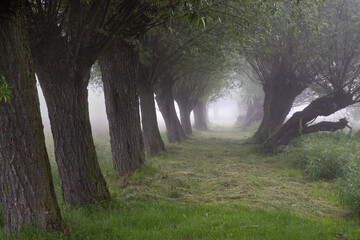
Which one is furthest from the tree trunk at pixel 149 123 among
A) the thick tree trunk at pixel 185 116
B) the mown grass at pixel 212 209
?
the thick tree trunk at pixel 185 116

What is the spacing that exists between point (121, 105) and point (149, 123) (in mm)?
4593

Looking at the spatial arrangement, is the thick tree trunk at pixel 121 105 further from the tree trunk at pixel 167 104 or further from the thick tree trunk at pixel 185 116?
the thick tree trunk at pixel 185 116

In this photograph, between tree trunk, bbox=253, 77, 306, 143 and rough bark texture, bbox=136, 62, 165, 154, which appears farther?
tree trunk, bbox=253, 77, 306, 143

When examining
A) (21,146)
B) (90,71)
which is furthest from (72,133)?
(90,71)

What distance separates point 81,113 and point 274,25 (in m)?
10.6

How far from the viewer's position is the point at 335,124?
1341 cm

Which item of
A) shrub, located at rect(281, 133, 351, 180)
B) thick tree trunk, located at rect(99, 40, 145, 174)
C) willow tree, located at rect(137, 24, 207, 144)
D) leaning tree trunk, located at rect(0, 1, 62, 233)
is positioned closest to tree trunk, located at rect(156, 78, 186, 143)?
willow tree, located at rect(137, 24, 207, 144)

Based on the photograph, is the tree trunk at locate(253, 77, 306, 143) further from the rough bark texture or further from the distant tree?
the distant tree

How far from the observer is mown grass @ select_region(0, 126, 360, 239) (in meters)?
4.45

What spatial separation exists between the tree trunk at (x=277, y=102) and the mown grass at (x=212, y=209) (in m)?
8.16

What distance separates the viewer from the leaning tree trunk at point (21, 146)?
388 centimetres

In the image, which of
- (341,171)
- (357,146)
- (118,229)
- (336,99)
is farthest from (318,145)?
(118,229)

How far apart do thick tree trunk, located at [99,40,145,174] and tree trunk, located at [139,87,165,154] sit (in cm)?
422

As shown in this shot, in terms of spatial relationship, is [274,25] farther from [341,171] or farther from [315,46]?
[341,171]
